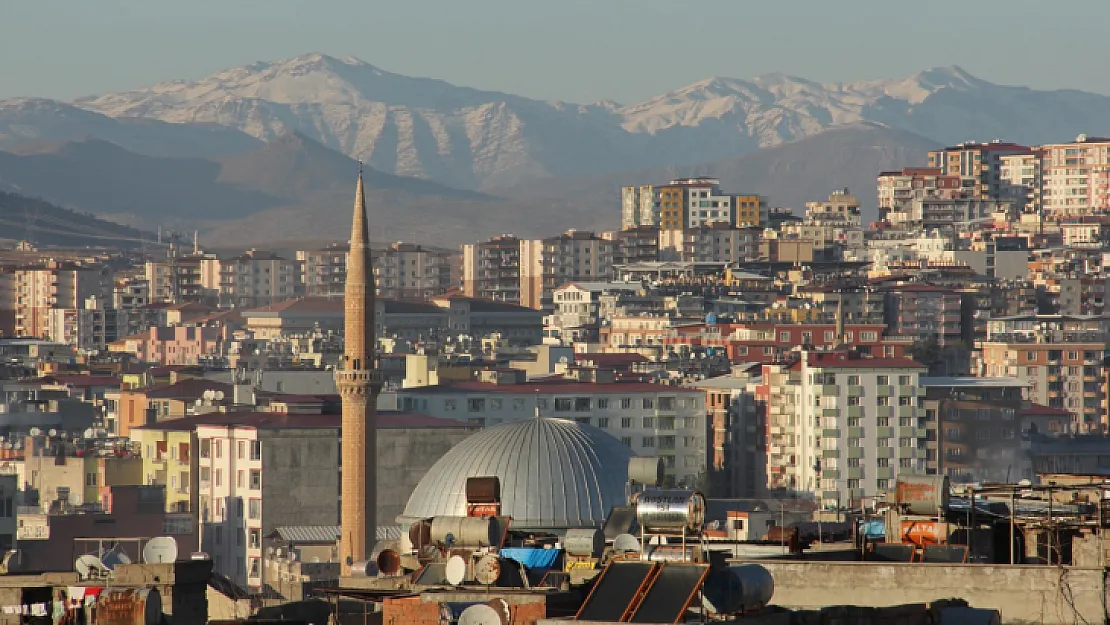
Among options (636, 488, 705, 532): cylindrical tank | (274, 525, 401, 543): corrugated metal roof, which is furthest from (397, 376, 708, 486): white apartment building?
(636, 488, 705, 532): cylindrical tank

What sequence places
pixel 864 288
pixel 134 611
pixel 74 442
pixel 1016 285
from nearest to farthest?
pixel 134 611 → pixel 74 442 → pixel 864 288 → pixel 1016 285

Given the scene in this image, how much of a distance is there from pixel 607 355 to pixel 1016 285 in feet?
120

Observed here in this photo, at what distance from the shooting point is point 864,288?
14000 cm

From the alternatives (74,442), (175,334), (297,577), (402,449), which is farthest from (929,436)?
(175,334)

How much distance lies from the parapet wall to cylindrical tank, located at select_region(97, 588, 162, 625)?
3.40 meters

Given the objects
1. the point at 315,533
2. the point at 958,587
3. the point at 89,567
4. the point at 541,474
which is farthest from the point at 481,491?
the point at 315,533

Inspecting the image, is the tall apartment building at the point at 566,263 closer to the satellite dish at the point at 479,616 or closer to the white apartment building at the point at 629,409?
the white apartment building at the point at 629,409

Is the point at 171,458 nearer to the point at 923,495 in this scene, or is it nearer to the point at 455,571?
the point at 923,495

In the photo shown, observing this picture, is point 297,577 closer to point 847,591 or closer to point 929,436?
point 929,436

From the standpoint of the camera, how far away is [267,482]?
244ft

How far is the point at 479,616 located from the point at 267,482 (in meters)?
62.4

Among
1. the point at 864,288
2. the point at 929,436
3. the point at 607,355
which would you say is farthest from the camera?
the point at 864,288

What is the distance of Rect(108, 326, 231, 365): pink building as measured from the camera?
154 m

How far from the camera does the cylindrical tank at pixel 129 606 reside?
48.9ft
